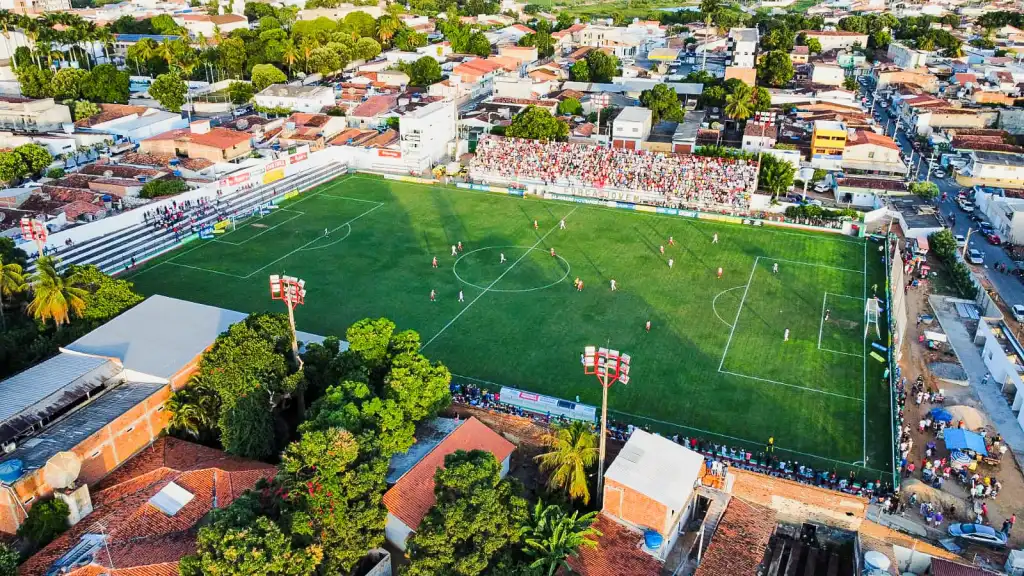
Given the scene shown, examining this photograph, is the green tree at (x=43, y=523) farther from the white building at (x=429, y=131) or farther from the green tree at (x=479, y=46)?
the green tree at (x=479, y=46)

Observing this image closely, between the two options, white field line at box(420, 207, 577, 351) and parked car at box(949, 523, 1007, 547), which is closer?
parked car at box(949, 523, 1007, 547)

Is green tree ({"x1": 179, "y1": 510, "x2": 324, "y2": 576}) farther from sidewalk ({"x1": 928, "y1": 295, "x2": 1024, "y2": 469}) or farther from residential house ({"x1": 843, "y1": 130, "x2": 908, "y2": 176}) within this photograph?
residential house ({"x1": 843, "y1": 130, "x2": 908, "y2": 176})

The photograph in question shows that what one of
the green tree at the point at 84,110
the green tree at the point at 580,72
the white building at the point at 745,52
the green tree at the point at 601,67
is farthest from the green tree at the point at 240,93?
the white building at the point at 745,52

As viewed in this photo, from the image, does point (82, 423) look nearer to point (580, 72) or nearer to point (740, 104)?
point (740, 104)

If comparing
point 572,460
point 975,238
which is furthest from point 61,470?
point 975,238

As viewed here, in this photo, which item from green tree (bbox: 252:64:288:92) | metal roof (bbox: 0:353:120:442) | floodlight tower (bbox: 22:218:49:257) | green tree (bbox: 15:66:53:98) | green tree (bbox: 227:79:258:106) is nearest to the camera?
metal roof (bbox: 0:353:120:442)

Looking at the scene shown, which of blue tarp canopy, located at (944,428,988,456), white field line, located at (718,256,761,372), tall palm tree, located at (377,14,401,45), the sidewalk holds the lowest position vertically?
the sidewalk

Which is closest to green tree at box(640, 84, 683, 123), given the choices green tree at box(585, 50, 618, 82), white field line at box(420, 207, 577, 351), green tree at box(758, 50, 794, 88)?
green tree at box(585, 50, 618, 82)
